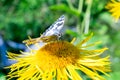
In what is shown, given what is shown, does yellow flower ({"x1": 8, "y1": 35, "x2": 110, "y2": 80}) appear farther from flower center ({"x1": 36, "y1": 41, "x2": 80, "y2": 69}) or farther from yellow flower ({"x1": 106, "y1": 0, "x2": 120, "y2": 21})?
yellow flower ({"x1": 106, "y1": 0, "x2": 120, "y2": 21})

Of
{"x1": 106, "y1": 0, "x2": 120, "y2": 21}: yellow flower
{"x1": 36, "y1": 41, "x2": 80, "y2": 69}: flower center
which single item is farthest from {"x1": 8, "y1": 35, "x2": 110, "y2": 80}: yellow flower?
{"x1": 106, "y1": 0, "x2": 120, "y2": 21}: yellow flower

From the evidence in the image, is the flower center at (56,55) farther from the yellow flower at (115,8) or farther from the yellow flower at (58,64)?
the yellow flower at (115,8)

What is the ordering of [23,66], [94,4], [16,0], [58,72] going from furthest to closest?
1. [16,0]
2. [94,4]
3. [23,66]
4. [58,72]

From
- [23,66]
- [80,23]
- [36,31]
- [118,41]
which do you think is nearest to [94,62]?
[23,66]

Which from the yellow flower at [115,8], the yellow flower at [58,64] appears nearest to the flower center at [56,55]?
the yellow flower at [58,64]

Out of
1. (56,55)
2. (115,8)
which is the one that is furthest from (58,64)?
(115,8)

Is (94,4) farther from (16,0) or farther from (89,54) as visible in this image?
(16,0)

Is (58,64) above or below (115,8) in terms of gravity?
below

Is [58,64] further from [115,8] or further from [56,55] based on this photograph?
[115,8]
